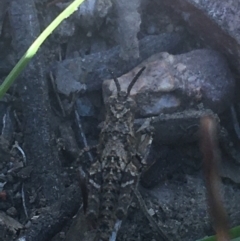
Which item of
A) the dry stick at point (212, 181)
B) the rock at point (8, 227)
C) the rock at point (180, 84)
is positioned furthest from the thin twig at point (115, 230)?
A: the dry stick at point (212, 181)

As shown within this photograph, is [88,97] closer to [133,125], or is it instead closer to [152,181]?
[133,125]

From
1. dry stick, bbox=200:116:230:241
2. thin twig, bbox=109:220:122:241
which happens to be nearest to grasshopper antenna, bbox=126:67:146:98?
thin twig, bbox=109:220:122:241

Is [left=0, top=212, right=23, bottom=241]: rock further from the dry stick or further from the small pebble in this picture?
the dry stick

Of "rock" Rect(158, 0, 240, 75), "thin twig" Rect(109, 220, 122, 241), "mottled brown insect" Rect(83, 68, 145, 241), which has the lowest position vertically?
"thin twig" Rect(109, 220, 122, 241)

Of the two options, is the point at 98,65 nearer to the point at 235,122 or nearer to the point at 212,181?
the point at 235,122

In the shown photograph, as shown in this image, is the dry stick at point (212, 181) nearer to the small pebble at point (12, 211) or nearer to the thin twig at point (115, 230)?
the thin twig at point (115, 230)

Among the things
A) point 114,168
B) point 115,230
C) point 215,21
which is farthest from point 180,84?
point 115,230

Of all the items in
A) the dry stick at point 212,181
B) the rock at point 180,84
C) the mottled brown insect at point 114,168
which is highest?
the dry stick at point 212,181
